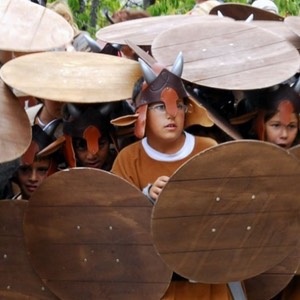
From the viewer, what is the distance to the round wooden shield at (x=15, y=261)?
4402 mm

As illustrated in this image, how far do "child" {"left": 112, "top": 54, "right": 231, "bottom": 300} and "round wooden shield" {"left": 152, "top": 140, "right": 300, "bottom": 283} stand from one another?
1.17 ft

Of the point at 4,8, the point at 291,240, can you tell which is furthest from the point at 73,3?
the point at 291,240

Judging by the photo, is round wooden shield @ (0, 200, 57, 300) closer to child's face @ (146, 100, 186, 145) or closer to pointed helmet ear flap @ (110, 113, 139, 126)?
pointed helmet ear flap @ (110, 113, 139, 126)

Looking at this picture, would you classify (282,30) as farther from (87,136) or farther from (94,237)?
(94,237)

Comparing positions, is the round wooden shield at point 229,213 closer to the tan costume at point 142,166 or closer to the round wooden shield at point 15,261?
the tan costume at point 142,166

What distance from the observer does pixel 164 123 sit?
4.37 meters

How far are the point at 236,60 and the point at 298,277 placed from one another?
1.09 meters

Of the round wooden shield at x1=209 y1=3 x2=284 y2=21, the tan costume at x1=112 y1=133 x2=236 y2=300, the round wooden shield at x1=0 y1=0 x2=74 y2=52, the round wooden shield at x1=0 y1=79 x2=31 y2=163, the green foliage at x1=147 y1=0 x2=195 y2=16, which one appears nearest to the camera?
the round wooden shield at x1=0 y1=79 x2=31 y2=163

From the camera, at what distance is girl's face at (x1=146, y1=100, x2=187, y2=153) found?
4.37 meters

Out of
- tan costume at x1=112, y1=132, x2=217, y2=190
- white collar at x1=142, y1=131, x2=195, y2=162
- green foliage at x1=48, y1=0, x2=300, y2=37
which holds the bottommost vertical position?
green foliage at x1=48, y1=0, x2=300, y2=37

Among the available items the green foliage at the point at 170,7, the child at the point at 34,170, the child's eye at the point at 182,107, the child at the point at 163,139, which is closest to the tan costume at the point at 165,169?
the child at the point at 163,139

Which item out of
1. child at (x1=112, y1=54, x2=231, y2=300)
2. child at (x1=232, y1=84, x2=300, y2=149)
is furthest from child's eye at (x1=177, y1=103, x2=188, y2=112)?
child at (x1=232, y1=84, x2=300, y2=149)

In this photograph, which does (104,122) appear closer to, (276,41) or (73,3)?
(276,41)

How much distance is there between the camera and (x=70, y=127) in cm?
472
